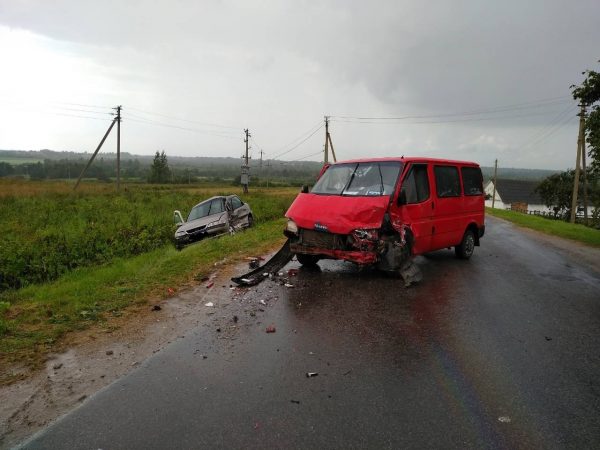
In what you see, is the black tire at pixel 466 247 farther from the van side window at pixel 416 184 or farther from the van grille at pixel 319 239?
the van grille at pixel 319 239

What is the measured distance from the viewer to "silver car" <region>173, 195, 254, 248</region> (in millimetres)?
→ 13961

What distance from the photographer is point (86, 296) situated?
6719mm

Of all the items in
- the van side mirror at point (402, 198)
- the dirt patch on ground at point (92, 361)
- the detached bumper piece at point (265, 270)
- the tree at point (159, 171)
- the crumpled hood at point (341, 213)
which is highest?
the tree at point (159, 171)

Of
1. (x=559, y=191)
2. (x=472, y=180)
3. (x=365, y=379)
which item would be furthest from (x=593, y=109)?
(x=559, y=191)

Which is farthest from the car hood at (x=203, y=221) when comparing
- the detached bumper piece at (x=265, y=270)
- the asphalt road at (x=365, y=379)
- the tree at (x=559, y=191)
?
the tree at (x=559, y=191)

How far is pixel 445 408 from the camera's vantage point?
3.47 metres

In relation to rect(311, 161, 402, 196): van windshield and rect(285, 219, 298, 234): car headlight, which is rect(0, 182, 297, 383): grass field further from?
rect(311, 161, 402, 196): van windshield

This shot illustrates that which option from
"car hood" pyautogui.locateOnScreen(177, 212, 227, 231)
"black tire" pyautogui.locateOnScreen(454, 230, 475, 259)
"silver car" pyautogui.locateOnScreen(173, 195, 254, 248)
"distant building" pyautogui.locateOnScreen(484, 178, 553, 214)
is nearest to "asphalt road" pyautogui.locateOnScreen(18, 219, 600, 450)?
"black tire" pyautogui.locateOnScreen(454, 230, 475, 259)

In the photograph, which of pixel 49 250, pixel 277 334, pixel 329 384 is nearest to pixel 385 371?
pixel 329 384

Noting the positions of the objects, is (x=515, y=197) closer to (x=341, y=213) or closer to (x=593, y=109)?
(x=593, y=109)

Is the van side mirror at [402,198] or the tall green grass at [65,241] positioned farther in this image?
the tall green grass at [65,241]

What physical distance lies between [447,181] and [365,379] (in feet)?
19.8

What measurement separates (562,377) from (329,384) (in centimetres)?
217

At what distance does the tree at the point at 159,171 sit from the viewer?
8324 centimetres
